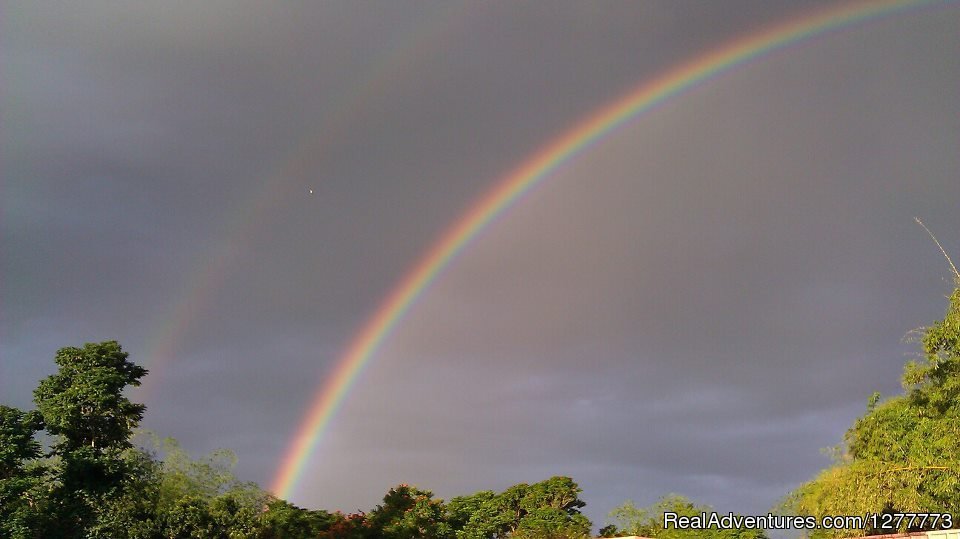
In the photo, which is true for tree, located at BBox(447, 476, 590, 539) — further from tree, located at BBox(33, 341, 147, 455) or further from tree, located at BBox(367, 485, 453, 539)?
tree, located at BBox(33, 341, 147, 455)

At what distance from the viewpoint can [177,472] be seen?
138ft

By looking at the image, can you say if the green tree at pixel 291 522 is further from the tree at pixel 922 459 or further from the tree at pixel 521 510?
the tree at pixel 922 459

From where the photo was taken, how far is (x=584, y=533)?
174ft

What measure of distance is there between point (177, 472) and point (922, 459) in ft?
105

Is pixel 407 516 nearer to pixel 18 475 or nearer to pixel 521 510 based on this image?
pixel 521 510

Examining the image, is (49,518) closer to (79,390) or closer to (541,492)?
(79,390)

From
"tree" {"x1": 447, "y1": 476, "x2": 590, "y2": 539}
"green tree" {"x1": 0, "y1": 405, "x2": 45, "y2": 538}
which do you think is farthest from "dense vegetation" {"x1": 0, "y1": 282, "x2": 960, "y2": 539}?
"tree" {"x1": 447, "y1": 476, "x2": 590, "y2": 539}

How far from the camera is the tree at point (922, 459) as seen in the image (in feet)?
107

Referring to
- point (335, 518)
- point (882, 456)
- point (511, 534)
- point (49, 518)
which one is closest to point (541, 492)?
point (511, 534)

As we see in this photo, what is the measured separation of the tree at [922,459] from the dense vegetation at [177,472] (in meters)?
0.05

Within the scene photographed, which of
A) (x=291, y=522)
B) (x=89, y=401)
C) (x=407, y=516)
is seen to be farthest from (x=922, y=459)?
(x=89, y=401)

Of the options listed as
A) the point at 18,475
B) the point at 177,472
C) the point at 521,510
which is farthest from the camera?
the point at 521,510

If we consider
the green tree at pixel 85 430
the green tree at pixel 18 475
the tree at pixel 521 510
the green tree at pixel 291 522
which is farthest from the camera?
the tree at pixel 521 510

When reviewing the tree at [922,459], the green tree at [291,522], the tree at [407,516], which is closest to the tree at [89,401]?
the green tree at [291,522]
